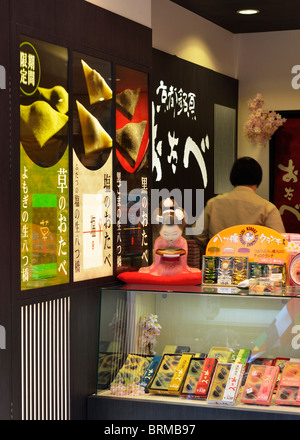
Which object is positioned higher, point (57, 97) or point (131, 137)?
point (57, 97)

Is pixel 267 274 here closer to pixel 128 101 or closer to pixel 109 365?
pixel 109 365

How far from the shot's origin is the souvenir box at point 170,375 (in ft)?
10.6

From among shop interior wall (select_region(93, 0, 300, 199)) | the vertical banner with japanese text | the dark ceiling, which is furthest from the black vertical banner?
the vertical banner with japanese text

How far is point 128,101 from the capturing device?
12.2 ft

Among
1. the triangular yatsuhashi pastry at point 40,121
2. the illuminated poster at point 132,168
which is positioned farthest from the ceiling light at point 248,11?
the triangular yatsuhashi pastry at point 40,121

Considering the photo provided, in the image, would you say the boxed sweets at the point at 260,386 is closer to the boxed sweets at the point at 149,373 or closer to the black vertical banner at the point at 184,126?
the boxed sweets at the point at 149,373

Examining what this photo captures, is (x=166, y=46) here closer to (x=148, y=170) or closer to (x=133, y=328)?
(x=148, y=170)

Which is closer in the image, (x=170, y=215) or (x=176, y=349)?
(x=176, y=349)

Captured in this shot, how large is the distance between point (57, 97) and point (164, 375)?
4.42 feet

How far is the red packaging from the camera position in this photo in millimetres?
3148

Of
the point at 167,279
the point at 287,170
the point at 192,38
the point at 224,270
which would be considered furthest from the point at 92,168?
the point at 287,170

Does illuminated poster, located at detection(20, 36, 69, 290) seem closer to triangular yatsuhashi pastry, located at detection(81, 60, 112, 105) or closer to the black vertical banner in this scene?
triangular yatsuhashi pastry, located at detection(81, 60, 112, 105)

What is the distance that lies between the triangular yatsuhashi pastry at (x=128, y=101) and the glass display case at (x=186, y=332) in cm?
92
